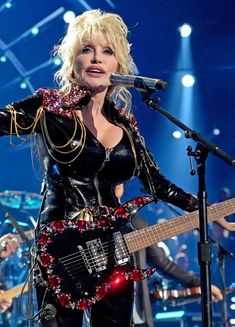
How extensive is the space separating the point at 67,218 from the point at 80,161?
0.79ft

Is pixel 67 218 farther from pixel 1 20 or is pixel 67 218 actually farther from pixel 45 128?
pixel 1 20

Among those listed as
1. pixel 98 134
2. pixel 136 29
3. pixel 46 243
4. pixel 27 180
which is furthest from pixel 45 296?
pixel 136 29

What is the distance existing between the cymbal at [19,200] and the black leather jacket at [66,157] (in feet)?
14.2

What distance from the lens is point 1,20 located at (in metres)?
7.95

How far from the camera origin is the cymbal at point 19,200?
667 centimetres

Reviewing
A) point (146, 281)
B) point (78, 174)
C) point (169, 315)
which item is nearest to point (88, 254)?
point (78, 174)

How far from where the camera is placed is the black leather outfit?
229 centimetres

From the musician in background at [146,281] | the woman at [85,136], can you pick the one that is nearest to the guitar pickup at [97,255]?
the woman at [85,136]

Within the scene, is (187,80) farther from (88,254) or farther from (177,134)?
(88,254)

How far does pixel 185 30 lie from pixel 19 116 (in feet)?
22.5

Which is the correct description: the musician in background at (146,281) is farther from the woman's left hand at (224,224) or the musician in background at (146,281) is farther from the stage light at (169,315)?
the stage light at (169,315)

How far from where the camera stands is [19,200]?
22.0 ft

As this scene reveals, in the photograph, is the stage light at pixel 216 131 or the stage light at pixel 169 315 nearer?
the stage light at pixel 169 315

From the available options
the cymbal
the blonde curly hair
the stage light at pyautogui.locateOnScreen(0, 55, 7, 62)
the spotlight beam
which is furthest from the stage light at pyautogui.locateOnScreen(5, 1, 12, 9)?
the blonde curly hair
